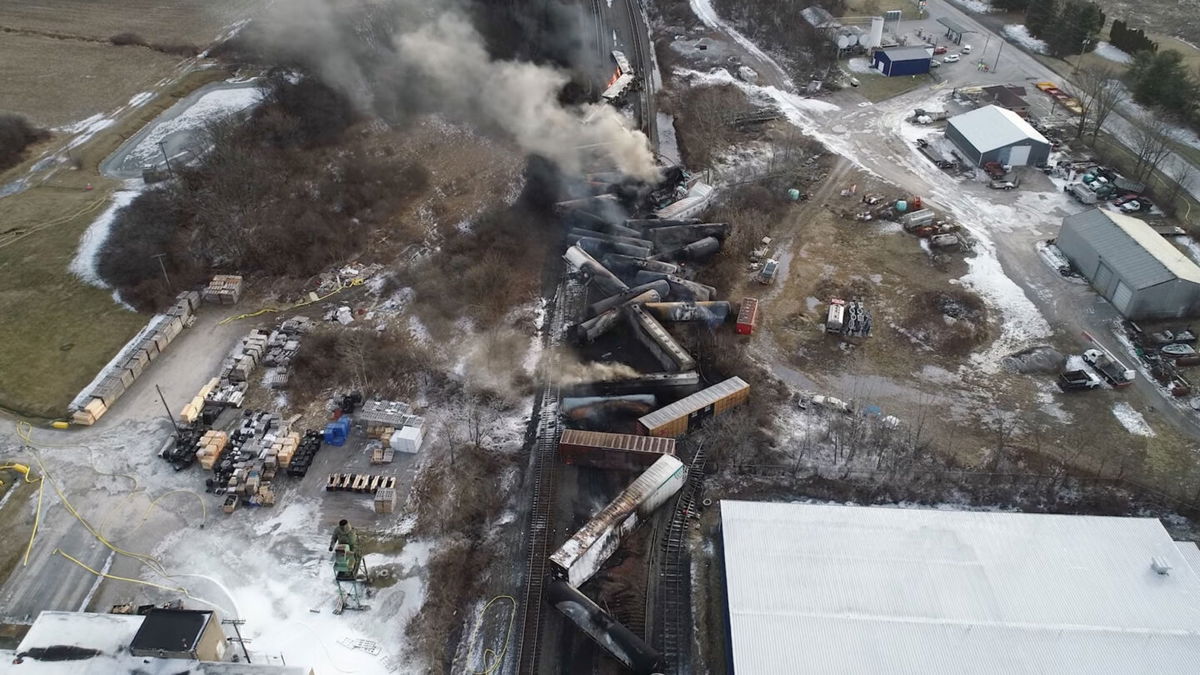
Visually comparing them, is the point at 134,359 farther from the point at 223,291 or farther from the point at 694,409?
the point at 694,409

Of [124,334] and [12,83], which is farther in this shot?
[12,83]

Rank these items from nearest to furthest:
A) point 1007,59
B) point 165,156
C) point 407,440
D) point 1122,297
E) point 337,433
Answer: point 407,440, point 337,433, point 1122,297, point 165,156, point 1007,59

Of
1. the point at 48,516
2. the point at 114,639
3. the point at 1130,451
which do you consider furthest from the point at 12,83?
the point at 1130,451

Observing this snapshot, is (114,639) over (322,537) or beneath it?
over

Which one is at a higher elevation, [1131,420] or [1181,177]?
[1181,177]

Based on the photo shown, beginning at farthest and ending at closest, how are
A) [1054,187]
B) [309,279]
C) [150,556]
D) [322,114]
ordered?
[322,114], [1054,187], [309,279], [150,556]

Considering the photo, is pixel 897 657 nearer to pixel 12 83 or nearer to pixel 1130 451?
pixel 1130 451

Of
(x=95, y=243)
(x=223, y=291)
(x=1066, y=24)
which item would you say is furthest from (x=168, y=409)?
(x=1066, y=24)
